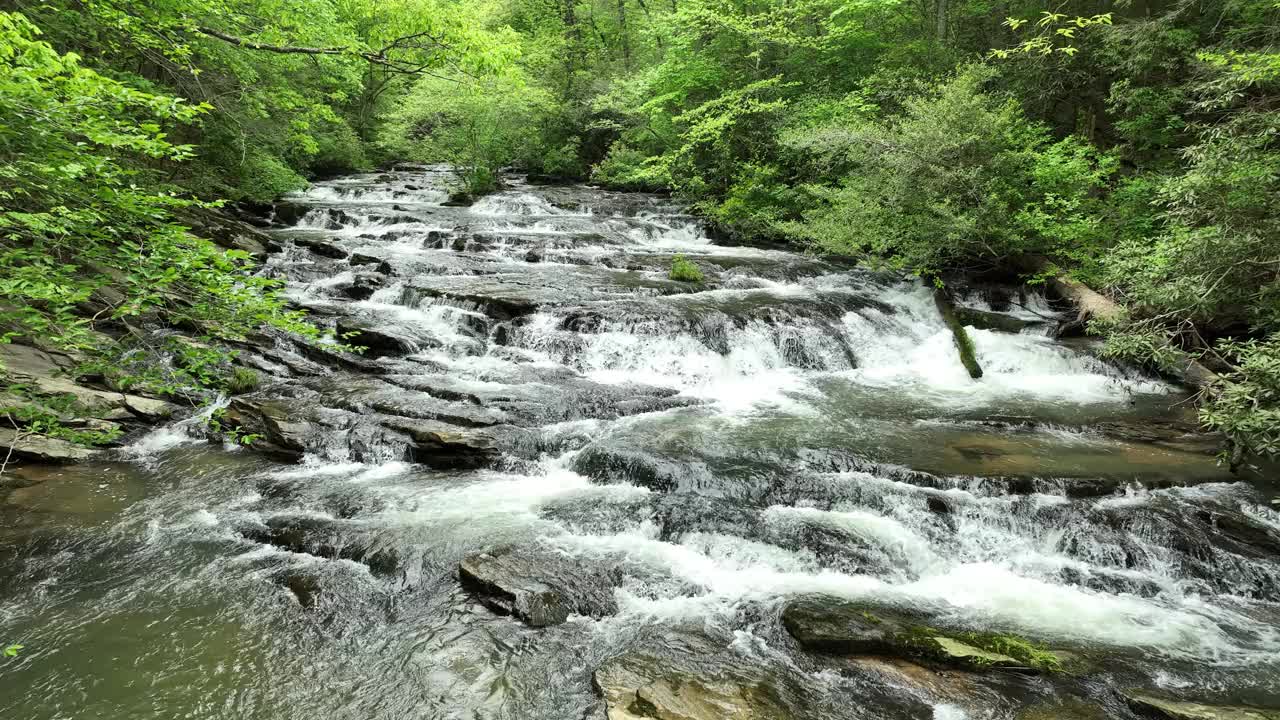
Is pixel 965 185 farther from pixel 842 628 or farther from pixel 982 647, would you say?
pixel 842 628

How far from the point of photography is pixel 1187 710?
407cm

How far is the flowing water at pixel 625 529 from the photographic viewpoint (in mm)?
4531

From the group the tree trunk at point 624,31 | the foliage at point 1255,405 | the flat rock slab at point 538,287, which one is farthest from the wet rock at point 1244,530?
the tree trunk at point 624,31

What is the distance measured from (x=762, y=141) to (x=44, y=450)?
17345mm

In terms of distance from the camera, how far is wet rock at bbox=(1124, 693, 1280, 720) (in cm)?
398

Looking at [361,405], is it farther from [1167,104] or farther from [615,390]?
[1167,104]

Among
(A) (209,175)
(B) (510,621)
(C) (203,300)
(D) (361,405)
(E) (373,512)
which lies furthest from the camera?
(A) (209,175)

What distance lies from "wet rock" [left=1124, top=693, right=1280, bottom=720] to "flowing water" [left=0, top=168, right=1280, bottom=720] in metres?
A: 0.22

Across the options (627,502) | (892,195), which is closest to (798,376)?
(892,195)

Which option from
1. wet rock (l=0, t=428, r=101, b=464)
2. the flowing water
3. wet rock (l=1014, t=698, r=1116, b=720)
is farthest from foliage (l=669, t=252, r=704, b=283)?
wet rock (l=1014, t=698, r=1116, b=720)

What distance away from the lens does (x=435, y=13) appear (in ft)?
22.6

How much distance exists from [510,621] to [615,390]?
5053 millimetres


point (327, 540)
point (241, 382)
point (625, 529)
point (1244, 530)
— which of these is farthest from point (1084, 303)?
point (241, 382)

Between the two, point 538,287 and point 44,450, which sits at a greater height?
point 538,287
